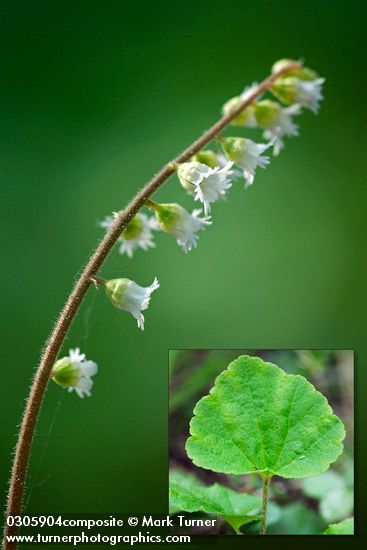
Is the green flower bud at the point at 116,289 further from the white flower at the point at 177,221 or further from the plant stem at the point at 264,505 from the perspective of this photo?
the plant stem at the point at 264,505

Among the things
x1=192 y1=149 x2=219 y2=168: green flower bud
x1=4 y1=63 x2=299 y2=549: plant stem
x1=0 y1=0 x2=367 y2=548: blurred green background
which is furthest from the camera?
x1=0 y1=0 x2=367 y2=548: blurred green background

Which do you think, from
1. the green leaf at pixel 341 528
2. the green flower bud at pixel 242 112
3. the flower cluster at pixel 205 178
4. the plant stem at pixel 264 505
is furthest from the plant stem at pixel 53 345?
the green leaf at pixel 341 528

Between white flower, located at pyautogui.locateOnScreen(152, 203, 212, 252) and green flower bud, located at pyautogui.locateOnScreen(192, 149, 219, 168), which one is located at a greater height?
green flower bud, located at pyautogui.locateOnScreen(192, 149, 219, 168)

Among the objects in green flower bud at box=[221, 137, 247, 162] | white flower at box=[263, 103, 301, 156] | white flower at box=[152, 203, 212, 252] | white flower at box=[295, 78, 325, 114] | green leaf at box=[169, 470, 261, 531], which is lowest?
green leaf at box=[169, 470, 261, 531]

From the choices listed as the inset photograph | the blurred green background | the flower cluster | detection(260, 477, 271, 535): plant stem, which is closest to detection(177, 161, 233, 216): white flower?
the flower cluster

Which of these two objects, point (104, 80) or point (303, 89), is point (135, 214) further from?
point (104, 80)

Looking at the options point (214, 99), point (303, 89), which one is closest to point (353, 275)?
point (214, 99)

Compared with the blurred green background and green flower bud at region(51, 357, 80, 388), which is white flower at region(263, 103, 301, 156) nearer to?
A: green flower bud at region(51, 357, 80, 388)
